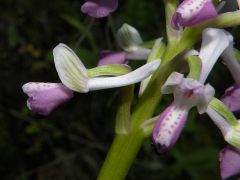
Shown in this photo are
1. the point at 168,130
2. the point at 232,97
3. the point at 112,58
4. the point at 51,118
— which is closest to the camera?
the point at 168,130

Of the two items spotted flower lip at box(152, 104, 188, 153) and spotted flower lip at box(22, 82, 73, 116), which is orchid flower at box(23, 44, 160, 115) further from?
spotted flower lip at box(152, 104, 188, 153)

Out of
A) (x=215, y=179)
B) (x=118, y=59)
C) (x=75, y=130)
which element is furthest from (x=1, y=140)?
(x=118, y=59)

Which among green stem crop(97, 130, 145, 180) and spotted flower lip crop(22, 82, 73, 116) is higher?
spotted flower lip crop(22, 82, 73, 116)

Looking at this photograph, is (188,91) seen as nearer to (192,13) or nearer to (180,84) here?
(180,84)

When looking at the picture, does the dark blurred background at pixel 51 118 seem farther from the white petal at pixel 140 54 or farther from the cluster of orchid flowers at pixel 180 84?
the cluster of orchid flowers at pixel 180 84

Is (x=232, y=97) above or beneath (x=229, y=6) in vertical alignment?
beneath

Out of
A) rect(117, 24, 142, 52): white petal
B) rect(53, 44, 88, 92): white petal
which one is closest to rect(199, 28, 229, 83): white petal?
rect(53, 44, 88, 92): white petal

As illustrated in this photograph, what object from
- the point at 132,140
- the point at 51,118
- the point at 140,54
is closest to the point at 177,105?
the point at 132,140
